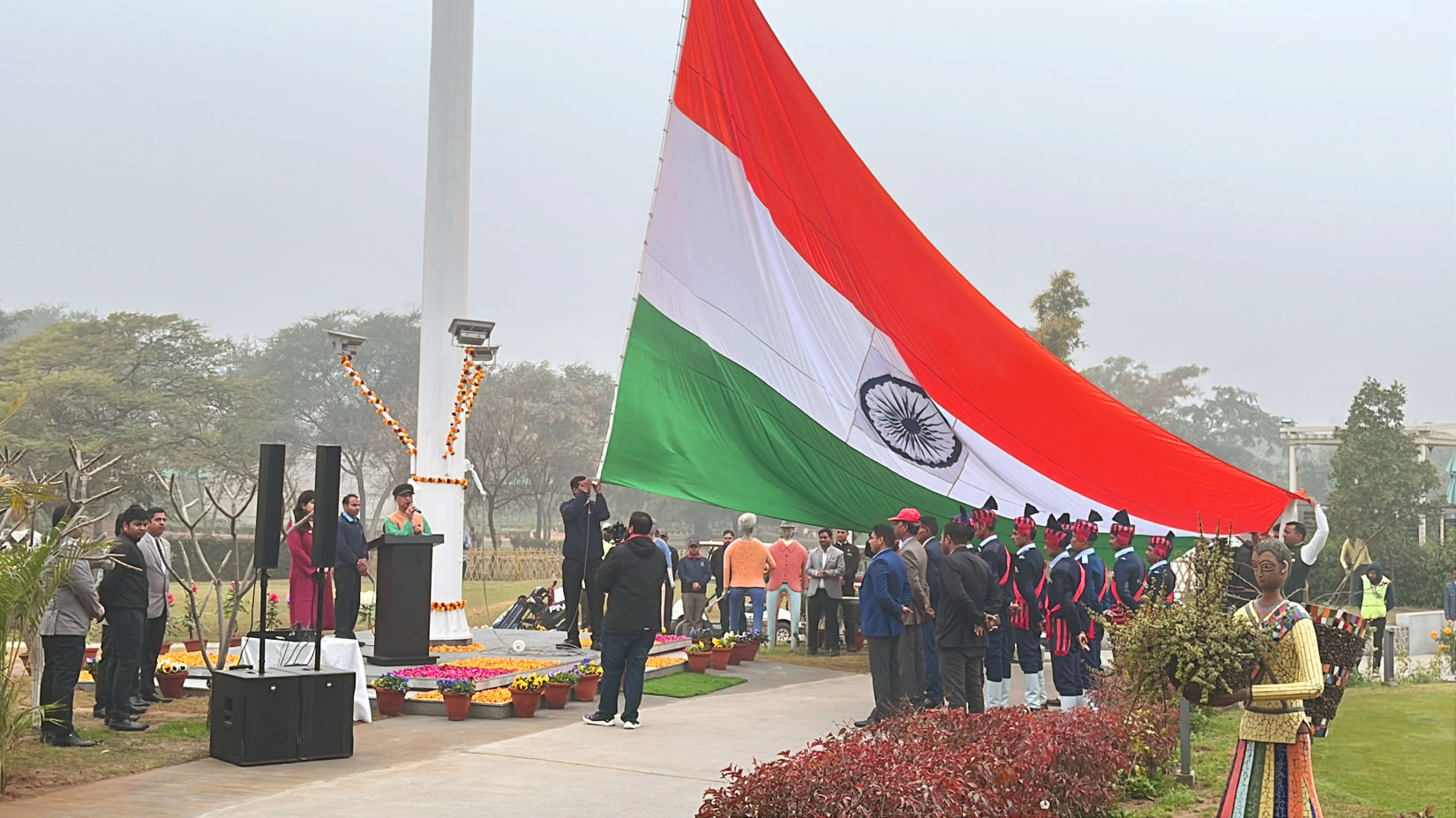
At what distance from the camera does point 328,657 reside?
10.4 m

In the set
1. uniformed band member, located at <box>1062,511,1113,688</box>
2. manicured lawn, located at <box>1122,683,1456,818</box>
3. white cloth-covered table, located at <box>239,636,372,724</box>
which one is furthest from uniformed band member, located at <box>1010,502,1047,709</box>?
white cloth-covered table, located at <box>239,636,372,724</box>

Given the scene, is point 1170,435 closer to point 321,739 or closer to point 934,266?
point 934,266

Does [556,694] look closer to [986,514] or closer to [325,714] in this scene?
[325,714]

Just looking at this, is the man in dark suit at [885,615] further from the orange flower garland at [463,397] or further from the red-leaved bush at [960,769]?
the orange flower garland at [463,397]

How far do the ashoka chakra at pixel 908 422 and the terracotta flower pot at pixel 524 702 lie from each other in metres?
4.67

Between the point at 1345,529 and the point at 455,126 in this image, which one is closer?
the point at 455,126

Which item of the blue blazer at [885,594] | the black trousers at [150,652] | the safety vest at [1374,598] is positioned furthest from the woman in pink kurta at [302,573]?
the safety vest at [1374,598]

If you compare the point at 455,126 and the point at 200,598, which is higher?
the point at 455,126

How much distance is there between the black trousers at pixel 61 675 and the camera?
29.9ft

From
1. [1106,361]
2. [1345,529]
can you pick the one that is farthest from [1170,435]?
[1106,361]

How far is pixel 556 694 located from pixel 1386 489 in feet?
90.5

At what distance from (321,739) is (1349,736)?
26.3 ft

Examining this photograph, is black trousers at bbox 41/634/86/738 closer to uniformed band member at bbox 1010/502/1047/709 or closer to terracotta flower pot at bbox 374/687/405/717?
terracotta flower pot at bbox 374/687/405/717

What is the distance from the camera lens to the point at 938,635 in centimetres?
1095
